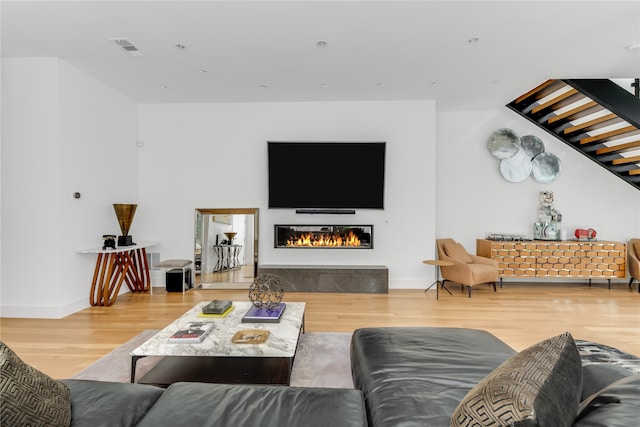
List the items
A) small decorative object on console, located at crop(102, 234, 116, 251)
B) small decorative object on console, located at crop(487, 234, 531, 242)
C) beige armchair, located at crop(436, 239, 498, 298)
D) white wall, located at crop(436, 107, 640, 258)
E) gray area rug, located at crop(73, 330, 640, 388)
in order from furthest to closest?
white wall, located at crop(436, 107, 640, 258), small decorative object on console, located at crop(487, 234, 531, 242), beige armchair, located at crop(436, 239, 498, 298), small decorative object on console, located at crop(102, 234, 116, 251), gray area rug, located at crop(73, 330, 640, 388)

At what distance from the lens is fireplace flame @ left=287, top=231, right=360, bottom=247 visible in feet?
17.2

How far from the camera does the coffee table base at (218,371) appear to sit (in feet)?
7.44

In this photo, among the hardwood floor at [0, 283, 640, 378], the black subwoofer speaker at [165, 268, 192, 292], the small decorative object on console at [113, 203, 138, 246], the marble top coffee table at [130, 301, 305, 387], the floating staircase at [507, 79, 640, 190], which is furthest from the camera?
the black subwoofer speaker at [165, 268, 192, 292]

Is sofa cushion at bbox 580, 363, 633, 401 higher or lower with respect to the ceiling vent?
lower

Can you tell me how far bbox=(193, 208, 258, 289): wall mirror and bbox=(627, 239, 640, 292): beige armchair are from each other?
5.84 m

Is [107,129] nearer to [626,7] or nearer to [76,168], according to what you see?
[76,168]

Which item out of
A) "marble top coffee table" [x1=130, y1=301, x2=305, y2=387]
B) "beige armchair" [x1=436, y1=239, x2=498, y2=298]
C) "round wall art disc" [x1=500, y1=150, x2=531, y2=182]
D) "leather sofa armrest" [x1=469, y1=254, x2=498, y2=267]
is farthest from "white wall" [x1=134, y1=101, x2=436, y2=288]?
"marble top coffee table" [x1=130, y1=301, x2=305, y2=387]

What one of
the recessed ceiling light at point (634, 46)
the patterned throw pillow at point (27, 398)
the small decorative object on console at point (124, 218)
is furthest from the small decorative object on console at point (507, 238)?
the patterned throw pillow at point (27, 398)

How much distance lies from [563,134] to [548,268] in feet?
7.50

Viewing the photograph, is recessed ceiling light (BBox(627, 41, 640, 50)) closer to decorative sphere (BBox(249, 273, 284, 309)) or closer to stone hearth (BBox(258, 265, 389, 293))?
stone hearth (BBox(258, 265, 389, 293))

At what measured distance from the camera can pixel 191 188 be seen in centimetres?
538

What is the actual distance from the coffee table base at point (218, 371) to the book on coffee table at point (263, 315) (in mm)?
315

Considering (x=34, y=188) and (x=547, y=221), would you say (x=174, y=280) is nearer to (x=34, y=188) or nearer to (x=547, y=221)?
(x=34, y=188)

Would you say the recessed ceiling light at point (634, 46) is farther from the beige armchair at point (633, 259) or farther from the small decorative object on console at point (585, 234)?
the beige armchair at point (633, 259)
